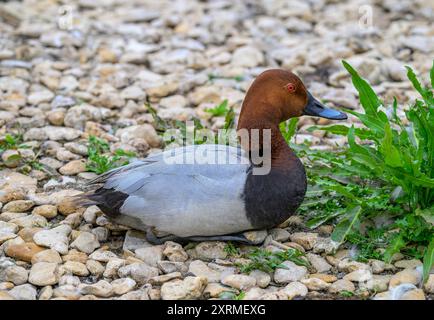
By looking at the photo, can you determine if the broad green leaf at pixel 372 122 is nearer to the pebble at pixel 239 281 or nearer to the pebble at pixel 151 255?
the pebble at pixel 239 281

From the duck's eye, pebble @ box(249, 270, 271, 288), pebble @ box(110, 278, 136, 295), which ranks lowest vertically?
pebble @ box(249, 270, 271, 288)

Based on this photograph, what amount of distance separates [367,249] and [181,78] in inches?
114

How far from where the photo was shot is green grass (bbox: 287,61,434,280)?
365 centimetres

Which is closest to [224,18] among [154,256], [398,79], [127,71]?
[127,71]

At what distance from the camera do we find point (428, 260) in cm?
349

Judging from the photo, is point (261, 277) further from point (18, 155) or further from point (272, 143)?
point (18, 155)

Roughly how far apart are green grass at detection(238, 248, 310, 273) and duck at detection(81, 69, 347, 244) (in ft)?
0.50

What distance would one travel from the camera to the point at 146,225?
3859mm

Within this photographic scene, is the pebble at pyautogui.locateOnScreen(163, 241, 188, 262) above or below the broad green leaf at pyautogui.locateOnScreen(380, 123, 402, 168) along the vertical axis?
below

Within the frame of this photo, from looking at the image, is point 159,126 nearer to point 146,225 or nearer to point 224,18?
point 146,225

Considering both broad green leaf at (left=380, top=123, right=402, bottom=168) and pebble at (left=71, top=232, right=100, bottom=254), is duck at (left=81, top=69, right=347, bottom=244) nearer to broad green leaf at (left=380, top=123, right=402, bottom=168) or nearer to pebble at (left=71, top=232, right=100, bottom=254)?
pebble at (left=71, top=232, right=100, bottom=254)

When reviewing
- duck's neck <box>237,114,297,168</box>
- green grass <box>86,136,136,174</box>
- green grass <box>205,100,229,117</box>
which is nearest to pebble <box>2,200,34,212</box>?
green grass <box>86,136,136,174</box>

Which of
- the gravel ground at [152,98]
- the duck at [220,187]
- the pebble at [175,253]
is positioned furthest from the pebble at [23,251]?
the pebble at [175,253]

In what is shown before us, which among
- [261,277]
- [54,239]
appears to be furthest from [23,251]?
[261,277]
